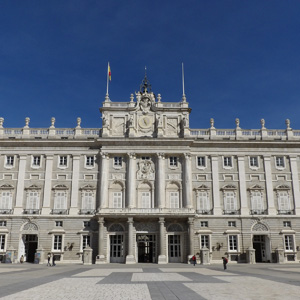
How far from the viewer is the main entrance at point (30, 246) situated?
48.8m

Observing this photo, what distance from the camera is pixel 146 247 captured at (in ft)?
155

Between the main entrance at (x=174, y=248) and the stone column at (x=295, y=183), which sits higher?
the stone column at (x=295, y=183)

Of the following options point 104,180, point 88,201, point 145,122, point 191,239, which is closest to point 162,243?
point 191,239

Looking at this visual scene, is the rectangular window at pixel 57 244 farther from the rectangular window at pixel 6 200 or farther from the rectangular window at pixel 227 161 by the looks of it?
the rectangular window at pixel 227 161

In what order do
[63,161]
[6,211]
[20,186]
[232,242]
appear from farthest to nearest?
[63,161], [20,186], [6,211], [232,242]

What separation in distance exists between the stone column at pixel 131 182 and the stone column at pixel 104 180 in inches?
122

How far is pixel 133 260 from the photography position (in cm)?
4422

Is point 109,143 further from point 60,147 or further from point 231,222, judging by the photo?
point 231,222

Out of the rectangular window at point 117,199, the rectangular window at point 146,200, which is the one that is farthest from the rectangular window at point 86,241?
the rectangular window at point 146,200

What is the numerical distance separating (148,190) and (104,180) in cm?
625

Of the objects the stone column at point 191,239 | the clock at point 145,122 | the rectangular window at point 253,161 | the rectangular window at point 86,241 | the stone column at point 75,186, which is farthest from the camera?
the clock at point 145,122

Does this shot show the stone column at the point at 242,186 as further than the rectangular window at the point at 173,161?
No

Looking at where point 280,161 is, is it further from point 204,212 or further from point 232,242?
point 232,242


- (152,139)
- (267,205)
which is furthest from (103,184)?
(267,205)
